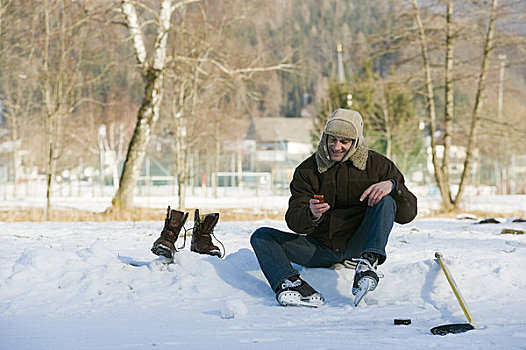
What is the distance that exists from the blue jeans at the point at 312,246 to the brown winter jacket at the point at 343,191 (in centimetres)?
6

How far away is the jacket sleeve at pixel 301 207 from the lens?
3375 mm

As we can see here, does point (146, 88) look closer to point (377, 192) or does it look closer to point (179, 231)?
point (179, 231)

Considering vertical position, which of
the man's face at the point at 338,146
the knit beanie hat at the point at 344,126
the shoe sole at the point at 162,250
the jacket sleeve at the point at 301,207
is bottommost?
the shoe sole at the point at 162,250

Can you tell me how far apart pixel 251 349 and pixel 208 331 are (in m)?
0.42

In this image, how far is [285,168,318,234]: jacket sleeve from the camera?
11.1 ft

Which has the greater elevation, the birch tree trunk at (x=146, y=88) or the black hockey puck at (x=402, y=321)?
the birch tree trunk at (x=146, y=88)

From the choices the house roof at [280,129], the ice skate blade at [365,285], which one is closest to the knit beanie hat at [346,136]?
the ice skate blade at [365,285]

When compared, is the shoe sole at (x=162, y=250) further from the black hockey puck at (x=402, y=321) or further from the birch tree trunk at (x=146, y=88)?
the birch tree trunk at (x=146, y=88)

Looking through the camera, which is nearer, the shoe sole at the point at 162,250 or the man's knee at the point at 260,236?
the man's knee at the point at 260,236

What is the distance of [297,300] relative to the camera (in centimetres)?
326

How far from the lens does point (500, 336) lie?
8.23 feet

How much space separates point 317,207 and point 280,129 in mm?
46486

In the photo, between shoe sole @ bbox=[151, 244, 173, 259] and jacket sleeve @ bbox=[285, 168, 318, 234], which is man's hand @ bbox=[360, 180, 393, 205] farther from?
shoe sole @ bbox=[151, 244, 173, 259]

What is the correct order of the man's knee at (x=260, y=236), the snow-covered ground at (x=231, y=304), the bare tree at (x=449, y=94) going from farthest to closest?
1. the bare tree at (x=449, y=94)
2. the man's knee at (x=260, y=236)
3. the snow-covered ground at (x=231, y=304)
